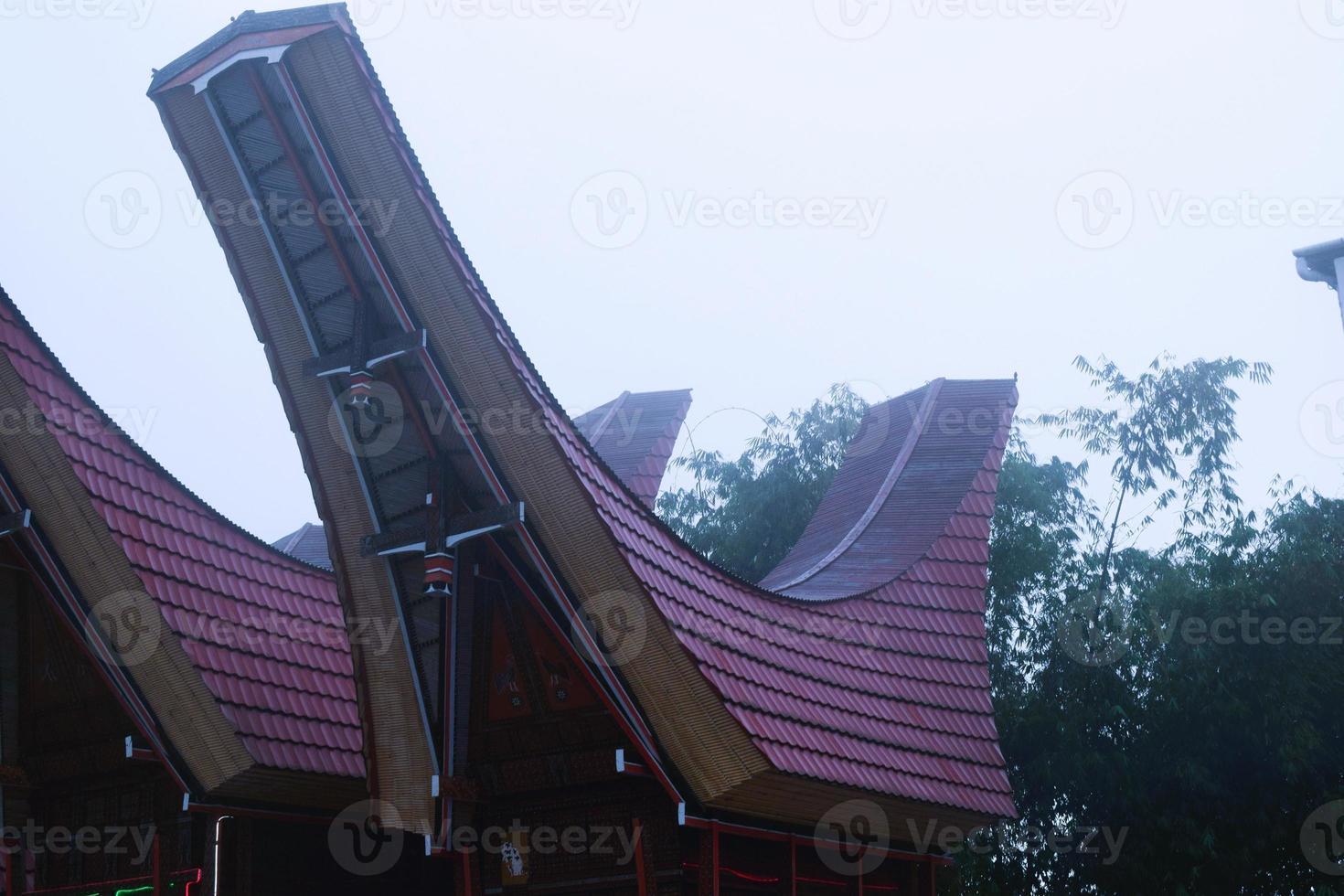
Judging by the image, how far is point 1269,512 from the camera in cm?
1650

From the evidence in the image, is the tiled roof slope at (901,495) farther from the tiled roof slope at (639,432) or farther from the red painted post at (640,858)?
the red painted post at (640,858)

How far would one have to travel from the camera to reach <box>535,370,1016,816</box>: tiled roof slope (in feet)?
30.8

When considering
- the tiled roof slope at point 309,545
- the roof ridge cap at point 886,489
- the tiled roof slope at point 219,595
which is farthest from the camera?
the tiled roof slope at point 309,545

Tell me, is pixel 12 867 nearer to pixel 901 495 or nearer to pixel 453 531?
pixel 453 531

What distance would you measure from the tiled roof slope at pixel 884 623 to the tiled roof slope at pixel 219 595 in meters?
3.00

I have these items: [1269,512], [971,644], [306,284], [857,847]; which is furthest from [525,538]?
[1269,512]

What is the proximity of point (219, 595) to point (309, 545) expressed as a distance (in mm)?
6606

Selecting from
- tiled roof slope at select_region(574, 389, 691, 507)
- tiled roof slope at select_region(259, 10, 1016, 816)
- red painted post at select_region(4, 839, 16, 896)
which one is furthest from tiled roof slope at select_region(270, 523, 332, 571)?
tiled roof slope at select_region(259, 10, 1016, 816)

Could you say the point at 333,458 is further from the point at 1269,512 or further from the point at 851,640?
the point at 1269,512

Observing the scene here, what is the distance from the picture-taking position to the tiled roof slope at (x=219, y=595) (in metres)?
10.3

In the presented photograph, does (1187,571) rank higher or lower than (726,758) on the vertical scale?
higher

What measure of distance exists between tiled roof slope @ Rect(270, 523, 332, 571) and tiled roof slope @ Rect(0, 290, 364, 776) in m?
5.09

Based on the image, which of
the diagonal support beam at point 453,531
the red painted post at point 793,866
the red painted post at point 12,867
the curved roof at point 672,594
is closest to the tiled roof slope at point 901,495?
the curved roof at point 672,594

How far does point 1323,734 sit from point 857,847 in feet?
21.6
